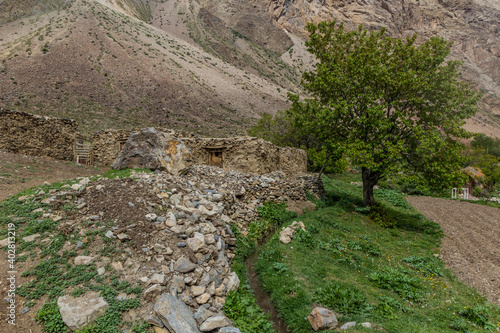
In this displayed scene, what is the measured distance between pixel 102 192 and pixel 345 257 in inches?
302

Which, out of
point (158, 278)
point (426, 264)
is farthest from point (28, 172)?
point (426, 264)

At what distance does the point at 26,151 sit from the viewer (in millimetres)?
12336

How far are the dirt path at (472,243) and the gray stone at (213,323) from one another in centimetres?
653

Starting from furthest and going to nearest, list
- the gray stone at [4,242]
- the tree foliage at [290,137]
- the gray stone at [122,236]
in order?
the tree foliage at [290,137] < the gray stone at [122,236] < the gray stone at [4,242]

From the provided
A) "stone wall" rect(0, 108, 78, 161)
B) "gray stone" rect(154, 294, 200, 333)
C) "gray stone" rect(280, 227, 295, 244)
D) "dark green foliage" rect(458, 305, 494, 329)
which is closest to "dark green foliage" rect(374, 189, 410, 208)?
"gray stone" rect(280, 227, 295, 244)

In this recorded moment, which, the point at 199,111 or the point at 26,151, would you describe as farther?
the point at 199,111

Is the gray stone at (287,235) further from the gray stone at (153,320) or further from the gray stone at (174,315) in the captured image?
the gray stone at (153,320)

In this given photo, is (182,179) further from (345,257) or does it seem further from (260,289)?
(345,257)

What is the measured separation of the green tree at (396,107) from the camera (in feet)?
31.6

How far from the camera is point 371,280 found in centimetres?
638

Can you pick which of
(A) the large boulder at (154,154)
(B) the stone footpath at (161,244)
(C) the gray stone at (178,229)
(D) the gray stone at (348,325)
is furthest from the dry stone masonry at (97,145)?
(D) the gray stone at (348,325)

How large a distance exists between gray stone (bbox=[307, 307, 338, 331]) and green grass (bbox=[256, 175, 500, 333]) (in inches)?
6.6

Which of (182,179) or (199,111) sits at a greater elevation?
(199,111)

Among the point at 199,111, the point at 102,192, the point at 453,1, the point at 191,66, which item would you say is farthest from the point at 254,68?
the point at 453,1
